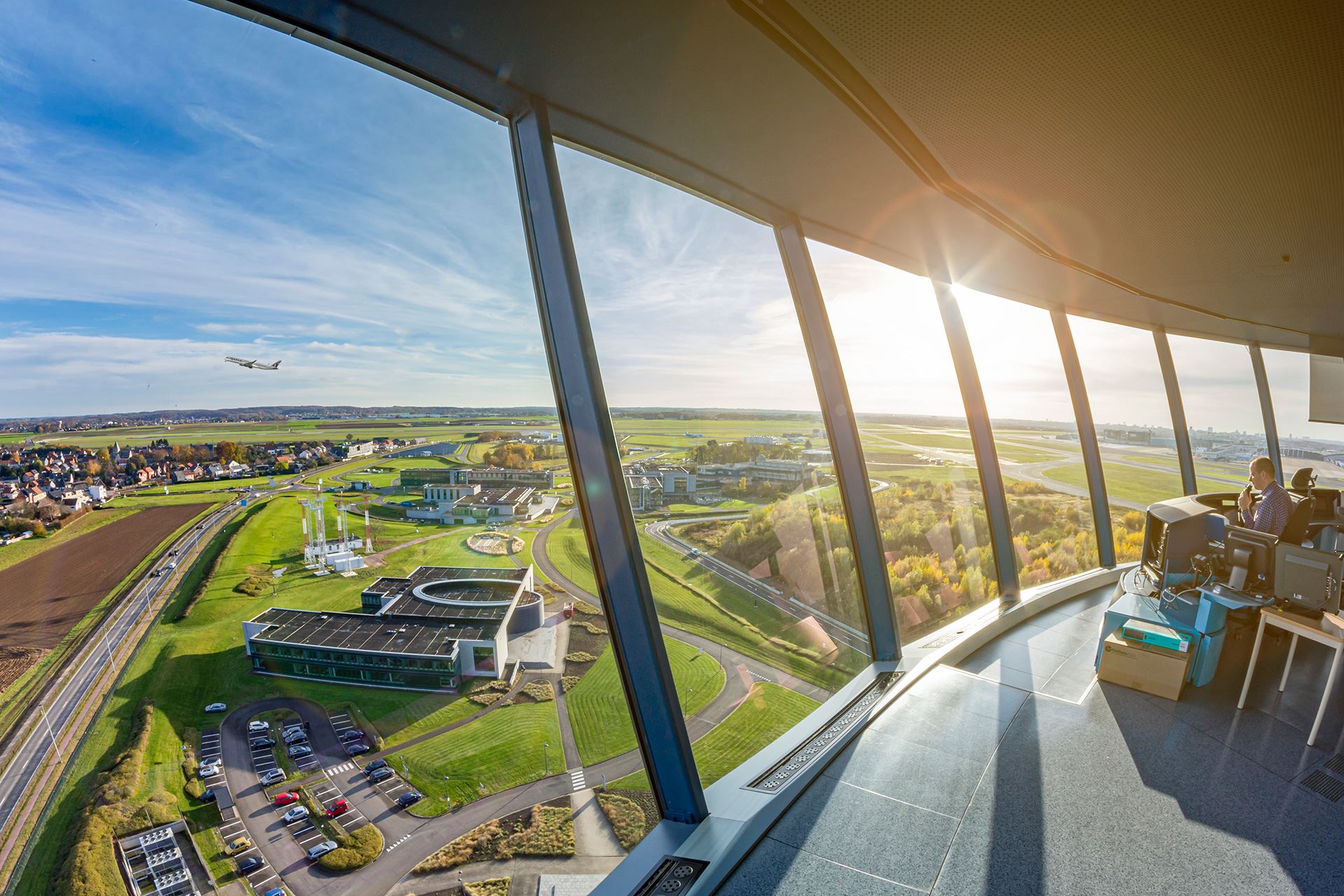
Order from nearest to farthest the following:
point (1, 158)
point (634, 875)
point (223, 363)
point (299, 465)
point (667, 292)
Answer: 1. point (1, 158)
2. point (223, 363)
3. point (299, 465)
4. point (634, 875)
5. point (667, 292)

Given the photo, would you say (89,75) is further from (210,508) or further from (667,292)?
(667,292)

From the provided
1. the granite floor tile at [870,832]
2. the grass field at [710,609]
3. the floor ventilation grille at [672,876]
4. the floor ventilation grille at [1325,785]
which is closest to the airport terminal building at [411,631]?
the grass field at [710,609]

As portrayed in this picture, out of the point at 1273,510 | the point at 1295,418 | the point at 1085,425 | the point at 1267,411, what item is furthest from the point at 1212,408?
the point at 1273,510

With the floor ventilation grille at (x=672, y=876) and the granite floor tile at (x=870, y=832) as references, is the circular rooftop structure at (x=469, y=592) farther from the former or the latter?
the granite floor tile at (x=870, y=832)

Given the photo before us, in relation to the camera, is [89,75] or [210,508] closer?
[89,75]

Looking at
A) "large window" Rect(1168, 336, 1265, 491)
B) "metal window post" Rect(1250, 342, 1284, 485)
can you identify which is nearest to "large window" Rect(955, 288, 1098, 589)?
"large window" Rect(1168, 336, 1265, 491)

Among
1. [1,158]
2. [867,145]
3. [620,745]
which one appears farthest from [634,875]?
[867,145]

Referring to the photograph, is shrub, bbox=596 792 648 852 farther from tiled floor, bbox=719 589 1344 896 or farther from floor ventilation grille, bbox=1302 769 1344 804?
floor ventilation grille, bbox=1302 769 1344 804

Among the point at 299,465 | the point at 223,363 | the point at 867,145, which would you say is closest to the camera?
the point at 223,363

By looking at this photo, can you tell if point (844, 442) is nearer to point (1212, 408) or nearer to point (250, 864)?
point (250, 864)
